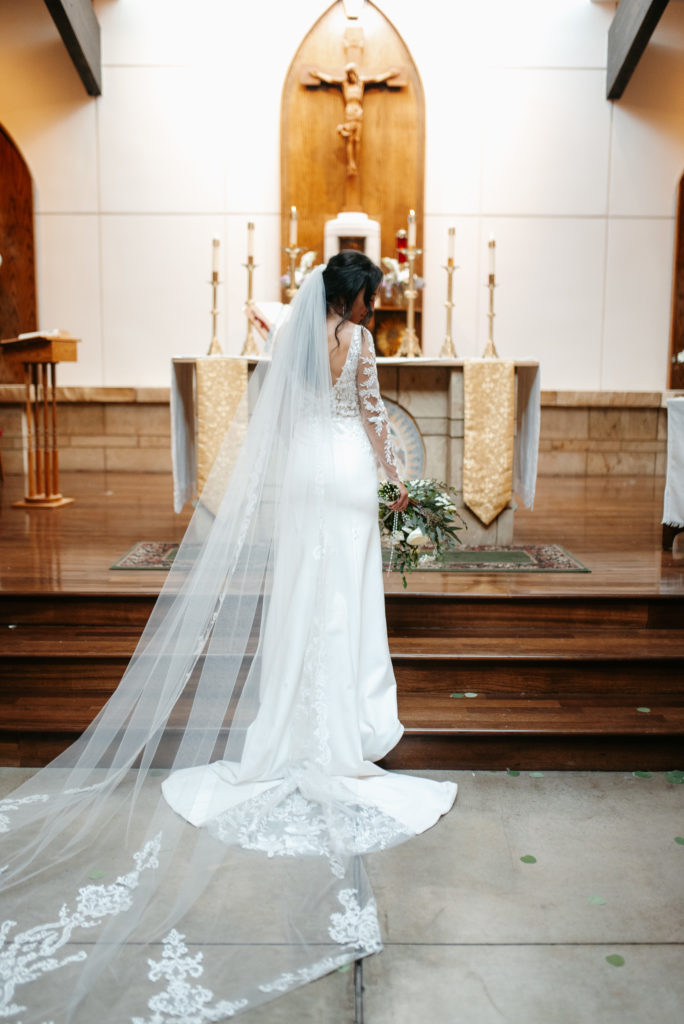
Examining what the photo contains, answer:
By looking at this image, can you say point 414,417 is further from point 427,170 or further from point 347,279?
point 427,170

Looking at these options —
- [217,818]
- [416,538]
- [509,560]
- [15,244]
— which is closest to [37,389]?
[15,244]

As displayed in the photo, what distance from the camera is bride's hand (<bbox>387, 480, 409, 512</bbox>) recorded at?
3584mm

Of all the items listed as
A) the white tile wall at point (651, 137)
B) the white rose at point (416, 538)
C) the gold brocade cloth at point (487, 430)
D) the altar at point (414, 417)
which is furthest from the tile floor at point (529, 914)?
the white tile wall at point (651, 137)

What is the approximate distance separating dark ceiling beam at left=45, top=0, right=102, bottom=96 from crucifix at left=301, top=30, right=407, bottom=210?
5.69 ft

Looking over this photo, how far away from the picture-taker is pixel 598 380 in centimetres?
859

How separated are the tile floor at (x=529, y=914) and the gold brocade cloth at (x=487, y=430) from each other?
7.77 feet

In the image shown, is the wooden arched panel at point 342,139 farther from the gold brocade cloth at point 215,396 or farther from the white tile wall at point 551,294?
the gold brocade cloth at point 215,396

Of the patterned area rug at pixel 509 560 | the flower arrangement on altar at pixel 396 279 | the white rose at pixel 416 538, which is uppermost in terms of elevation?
the flower arrangement on altar at pixel 396 279

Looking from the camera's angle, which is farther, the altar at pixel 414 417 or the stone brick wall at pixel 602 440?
the stone brick wall at pixel 602 440

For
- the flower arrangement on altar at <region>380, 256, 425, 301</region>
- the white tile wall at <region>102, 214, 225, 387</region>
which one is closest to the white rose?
the flower arrangement on altar at <region>380, 256, 425, 301</region>

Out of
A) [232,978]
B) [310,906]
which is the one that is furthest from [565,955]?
[232,978]

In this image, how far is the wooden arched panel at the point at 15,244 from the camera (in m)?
8.37

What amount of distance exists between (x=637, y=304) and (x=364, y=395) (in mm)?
5959

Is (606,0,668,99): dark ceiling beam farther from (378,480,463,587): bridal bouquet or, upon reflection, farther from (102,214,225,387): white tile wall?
(378,480,463,587): bridal bouquet
